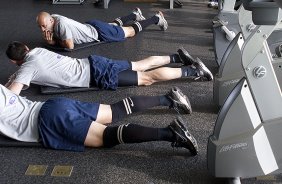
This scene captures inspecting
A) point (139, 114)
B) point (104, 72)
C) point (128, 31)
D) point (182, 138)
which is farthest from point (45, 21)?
point (182, 138)

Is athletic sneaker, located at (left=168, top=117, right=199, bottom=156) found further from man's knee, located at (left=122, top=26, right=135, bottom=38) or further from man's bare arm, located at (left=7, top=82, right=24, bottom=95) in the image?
man's knee, located at (left=122, top=26, right=135, bottom=38)

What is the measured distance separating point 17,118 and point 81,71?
87cm

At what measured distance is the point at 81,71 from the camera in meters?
3.09

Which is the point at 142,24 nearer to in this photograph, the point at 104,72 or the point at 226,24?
the point at 226,24

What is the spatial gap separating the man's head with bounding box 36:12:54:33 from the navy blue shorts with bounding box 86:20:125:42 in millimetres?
558

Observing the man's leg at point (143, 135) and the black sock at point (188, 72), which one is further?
the black sock at point (188, 72)

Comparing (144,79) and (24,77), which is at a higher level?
(24,77)

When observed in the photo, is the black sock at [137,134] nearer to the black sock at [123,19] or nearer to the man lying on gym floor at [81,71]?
the man lying on gym floor at [81,71]

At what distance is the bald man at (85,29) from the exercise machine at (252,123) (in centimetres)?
234

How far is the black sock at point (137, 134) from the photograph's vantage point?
90.0 inches

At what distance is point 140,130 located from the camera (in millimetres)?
2295

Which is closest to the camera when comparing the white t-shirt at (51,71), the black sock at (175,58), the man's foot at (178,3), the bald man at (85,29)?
the white t-shirt at (51,71)

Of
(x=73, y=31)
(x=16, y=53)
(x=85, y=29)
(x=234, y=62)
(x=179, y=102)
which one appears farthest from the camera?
(x=85, y=29)

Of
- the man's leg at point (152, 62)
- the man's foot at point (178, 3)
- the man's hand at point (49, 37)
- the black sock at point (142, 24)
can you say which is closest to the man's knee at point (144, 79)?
the man's leg at point (152, 62)
